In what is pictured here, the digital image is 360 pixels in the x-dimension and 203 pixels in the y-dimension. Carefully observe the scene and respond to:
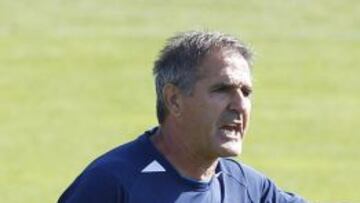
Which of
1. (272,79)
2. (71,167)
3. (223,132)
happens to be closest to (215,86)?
(223,132)

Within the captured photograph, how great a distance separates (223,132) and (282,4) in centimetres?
1997

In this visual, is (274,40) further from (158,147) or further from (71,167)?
(158,147)

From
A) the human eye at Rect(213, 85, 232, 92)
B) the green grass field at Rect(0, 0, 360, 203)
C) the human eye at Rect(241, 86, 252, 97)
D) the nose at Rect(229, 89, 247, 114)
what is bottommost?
the green grass field at Rect(0, 0, 360, 203)

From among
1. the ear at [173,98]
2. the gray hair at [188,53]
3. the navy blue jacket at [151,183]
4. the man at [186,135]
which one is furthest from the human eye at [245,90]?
the navy blue jacket at [151,183]

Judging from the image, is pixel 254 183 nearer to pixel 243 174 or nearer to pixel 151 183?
pixel 243 174

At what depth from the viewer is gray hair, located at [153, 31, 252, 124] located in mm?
5781

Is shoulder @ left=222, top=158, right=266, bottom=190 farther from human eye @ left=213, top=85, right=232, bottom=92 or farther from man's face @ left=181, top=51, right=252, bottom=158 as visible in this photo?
human eye @ left=213, top=85, right=232, bottom=92

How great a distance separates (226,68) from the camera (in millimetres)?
5750

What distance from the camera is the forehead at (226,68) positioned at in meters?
5.73

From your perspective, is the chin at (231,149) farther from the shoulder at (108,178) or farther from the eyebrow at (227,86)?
the shoulder at (108,178)

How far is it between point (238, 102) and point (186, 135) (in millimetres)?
288

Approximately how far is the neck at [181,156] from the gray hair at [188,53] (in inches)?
7.5

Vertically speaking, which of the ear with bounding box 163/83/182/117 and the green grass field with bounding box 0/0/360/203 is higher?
the ear with bounding box 163/83/182/117

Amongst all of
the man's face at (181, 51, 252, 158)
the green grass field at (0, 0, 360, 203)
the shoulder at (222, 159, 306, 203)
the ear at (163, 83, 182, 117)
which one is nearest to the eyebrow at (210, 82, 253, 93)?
the man's face at (181, 51, 252, 158)
